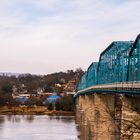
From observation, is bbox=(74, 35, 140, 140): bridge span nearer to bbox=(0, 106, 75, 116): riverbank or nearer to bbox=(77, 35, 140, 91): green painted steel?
bbox=(77, 35, 140, 91): green painted steel

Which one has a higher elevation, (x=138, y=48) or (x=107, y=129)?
(x=138, y=48)

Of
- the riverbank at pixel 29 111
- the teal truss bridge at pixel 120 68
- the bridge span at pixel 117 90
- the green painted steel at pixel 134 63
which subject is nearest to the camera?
the bridge span at pixel 117 90

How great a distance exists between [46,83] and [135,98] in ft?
500

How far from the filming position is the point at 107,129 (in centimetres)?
3647

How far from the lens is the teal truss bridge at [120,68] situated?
26.2 m

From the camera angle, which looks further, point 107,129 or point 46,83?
point 46,83

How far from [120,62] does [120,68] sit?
127 cm

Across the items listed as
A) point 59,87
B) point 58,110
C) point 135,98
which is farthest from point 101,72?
point 59,87

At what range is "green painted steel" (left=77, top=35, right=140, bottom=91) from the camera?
94.6 ft

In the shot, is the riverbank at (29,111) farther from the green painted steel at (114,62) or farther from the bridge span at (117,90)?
the green painted steel at (114,62)

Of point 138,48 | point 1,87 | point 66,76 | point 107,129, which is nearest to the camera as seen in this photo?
point 138,48

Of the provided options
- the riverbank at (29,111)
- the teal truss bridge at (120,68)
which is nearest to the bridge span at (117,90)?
the teal truss bridge at (120,68)

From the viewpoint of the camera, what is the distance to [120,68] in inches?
1380

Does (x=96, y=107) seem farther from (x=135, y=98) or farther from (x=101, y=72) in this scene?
(x=135, y=98)
